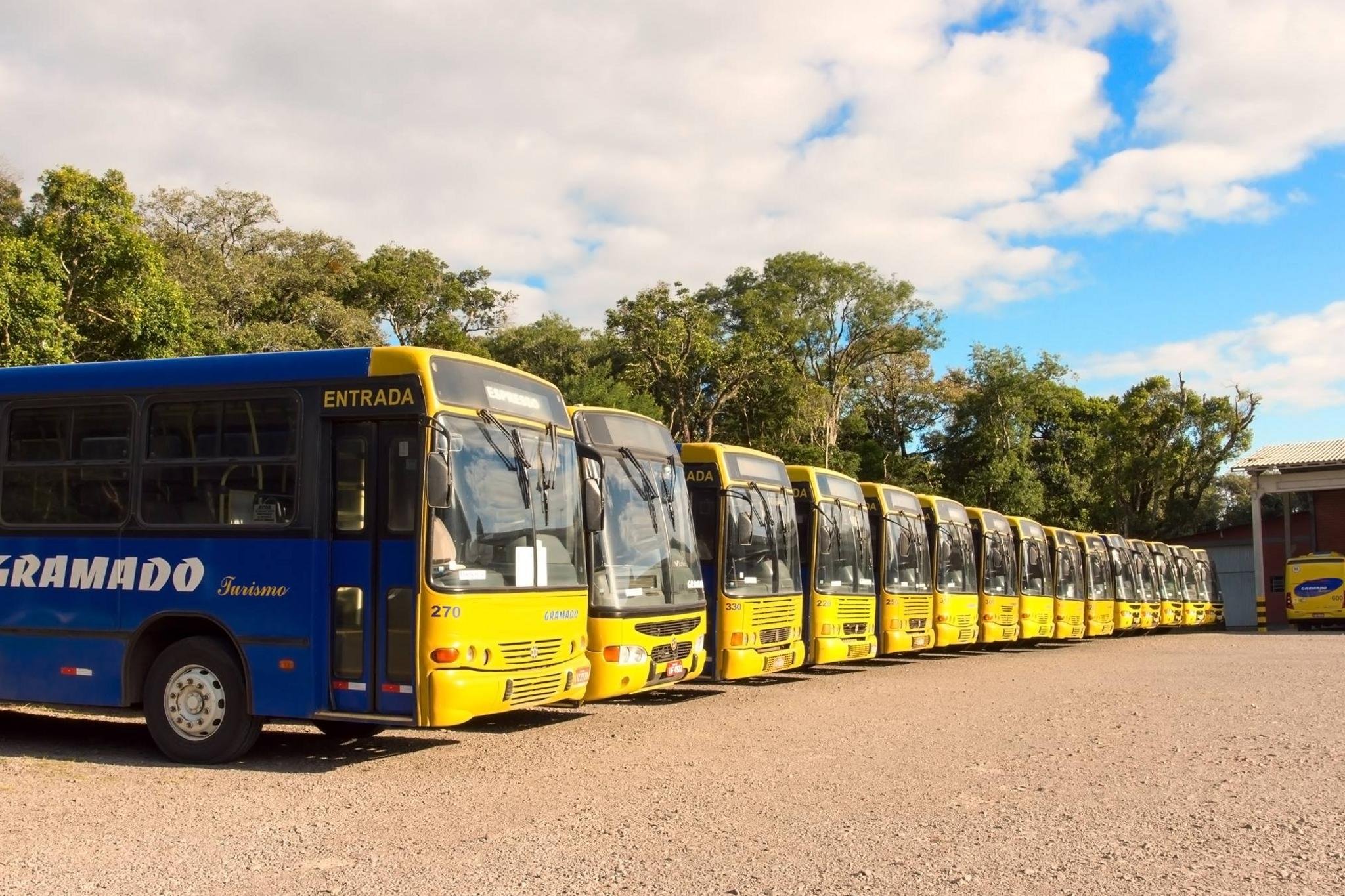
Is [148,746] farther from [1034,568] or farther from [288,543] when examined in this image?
[1034,568]

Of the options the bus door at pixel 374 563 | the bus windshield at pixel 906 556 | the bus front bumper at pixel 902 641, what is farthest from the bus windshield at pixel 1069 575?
the bus door at pixel 374 563

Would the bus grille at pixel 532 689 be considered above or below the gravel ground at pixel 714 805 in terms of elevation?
above

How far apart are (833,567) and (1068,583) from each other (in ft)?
46.4

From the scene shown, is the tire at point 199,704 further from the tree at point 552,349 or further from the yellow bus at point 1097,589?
the tree at point 552,349

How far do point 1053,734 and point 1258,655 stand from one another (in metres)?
14.8

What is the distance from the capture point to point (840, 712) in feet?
41.9

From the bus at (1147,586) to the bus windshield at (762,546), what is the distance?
22941 millimetres

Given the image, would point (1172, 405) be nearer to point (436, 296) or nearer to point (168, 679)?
point (436, 296)

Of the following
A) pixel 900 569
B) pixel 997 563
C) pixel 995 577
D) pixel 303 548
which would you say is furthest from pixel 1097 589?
pixel 303 548

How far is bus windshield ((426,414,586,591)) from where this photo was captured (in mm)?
8938

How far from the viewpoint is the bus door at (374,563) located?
8.91 m

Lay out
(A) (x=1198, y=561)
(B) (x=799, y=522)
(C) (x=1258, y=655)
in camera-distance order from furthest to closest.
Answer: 1. (A) (x=1198, y=561)
2. (C) (x=1258, y=655)
3. (B) (x=799, y=522)

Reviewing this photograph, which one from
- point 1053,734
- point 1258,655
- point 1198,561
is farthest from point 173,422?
point 1198,561

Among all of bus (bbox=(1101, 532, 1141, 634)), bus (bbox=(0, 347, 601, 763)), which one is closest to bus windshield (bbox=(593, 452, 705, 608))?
bus (bbox=(0, 347, 601, 763))
